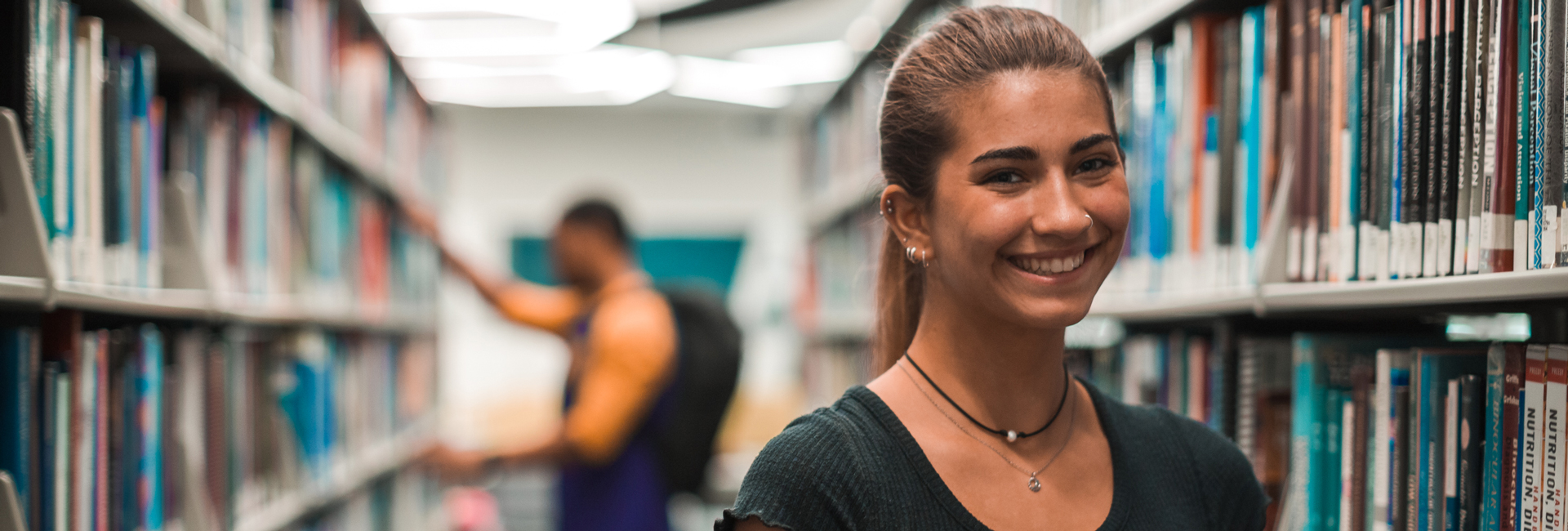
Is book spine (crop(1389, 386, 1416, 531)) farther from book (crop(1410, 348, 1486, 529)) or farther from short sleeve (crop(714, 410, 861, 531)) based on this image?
short sleeve (crop(714, 410, 861, 531))

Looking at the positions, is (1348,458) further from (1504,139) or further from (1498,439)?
(1504,139)

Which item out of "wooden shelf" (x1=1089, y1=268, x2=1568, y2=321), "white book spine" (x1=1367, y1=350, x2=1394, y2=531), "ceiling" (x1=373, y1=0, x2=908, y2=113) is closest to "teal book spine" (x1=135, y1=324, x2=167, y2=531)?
"wooden shelf" (x1=1089, y1=268, x2=1568, y2=321)

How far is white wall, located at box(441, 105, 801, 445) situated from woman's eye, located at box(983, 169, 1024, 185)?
5.02m

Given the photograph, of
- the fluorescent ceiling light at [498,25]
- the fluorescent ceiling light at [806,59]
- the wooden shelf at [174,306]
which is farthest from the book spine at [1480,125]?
the fluorescent ceiling light at [806,59]

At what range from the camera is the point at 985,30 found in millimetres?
944

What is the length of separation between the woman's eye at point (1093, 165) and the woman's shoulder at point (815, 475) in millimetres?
302

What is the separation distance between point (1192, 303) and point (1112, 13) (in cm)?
58

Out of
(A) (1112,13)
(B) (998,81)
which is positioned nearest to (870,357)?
(B) (998,81)

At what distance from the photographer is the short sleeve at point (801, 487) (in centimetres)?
86

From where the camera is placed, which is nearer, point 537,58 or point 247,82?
point 247,82

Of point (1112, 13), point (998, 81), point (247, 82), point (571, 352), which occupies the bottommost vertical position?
point (571, 352)

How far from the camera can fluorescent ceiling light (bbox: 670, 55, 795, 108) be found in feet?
14.9

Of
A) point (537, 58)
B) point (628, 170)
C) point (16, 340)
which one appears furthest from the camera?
point (628, 170)

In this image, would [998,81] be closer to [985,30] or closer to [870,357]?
[985,30]
